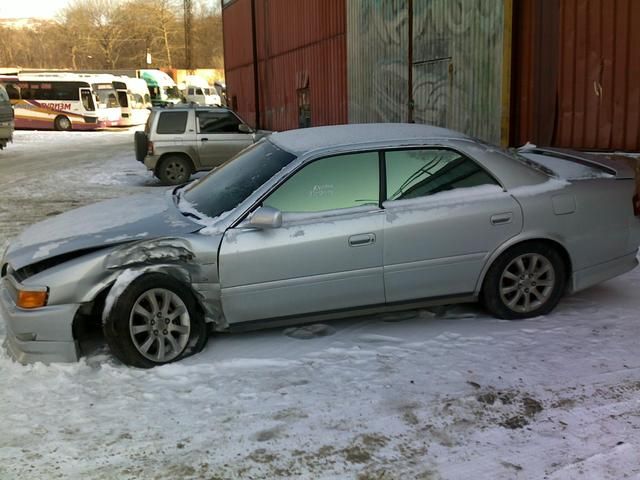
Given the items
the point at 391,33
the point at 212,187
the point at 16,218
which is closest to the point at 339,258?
the point at 212,187

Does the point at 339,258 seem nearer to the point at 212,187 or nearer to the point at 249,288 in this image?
the point at 249,288

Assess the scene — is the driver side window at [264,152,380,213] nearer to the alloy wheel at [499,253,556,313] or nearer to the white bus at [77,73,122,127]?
the alloy wheel at [499,253,556,313]

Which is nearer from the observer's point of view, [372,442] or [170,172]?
[372,442]

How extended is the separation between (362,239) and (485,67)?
22.7 feet

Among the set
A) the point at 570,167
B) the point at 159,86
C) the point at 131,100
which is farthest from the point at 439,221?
the point at 159,86

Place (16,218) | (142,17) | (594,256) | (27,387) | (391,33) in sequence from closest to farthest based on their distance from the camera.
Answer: (27,387)
(594,256)
(16,218)
(391,33)
(142,17)

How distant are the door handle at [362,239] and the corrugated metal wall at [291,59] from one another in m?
12.1

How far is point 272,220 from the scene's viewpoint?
161 inches

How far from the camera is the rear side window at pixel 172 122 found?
44.7ft

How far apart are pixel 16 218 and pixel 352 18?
9009 millimetres

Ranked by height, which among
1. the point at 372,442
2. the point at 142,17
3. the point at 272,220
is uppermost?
the point at 142,17

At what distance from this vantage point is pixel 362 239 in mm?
4316

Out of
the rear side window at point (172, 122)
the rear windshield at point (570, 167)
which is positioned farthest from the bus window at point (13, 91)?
the rear windshield at point (570, 167)

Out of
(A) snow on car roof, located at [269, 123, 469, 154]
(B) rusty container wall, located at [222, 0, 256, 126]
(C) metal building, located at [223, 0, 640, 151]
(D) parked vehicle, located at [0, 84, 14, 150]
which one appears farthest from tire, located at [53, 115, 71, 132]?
(A) snow on car roof, located at [269, 123, 469, 154]
